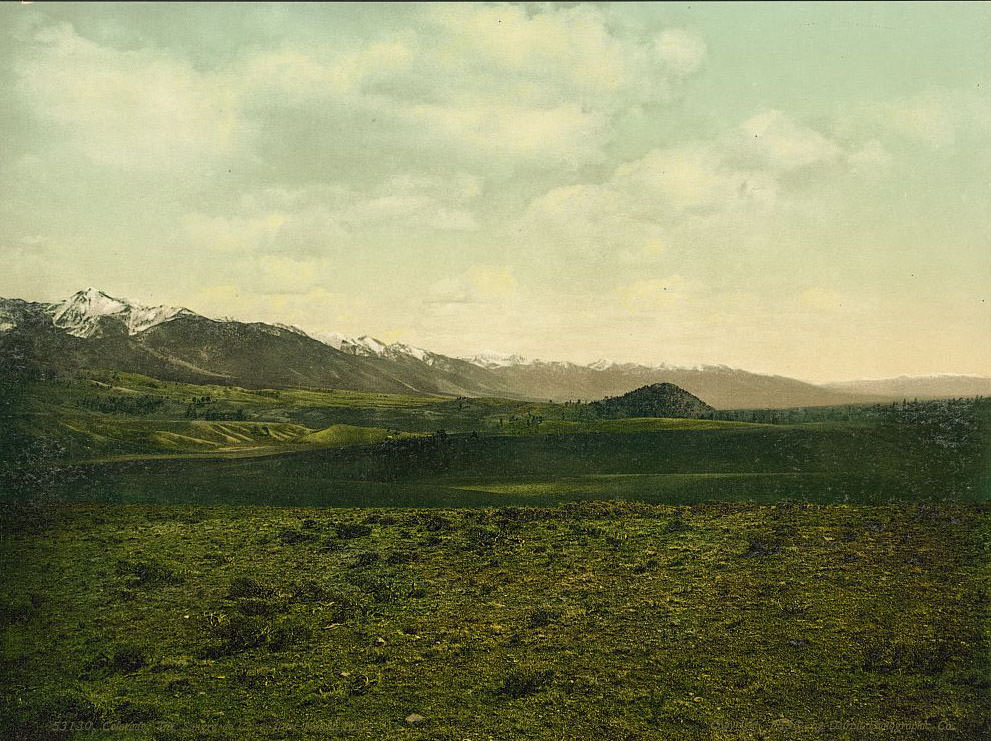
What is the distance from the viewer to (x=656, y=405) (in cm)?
11875

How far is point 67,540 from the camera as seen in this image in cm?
3062

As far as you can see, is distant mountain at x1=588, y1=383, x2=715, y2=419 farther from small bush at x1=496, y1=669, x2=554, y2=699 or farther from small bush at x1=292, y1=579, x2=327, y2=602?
small bush at x1=496, y1=669, x2=554, y2=699

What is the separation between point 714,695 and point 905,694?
4.96m

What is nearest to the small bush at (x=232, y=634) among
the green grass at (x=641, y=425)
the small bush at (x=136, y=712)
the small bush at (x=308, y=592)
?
the small bush at (x=308, y=592)

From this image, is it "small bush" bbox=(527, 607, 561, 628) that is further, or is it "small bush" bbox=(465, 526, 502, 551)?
"small bush" bbox=(465, 526, 502, 551)

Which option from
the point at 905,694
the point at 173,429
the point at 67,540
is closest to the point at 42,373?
the point at 173,429

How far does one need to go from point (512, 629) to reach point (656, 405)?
104 meters

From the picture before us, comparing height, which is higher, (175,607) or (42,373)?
(42,373)

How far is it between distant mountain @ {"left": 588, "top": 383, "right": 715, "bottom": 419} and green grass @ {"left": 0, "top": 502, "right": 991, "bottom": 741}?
276ft

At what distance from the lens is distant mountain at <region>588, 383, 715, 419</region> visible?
11644 centimetres

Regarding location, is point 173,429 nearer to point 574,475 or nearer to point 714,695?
point 574,475

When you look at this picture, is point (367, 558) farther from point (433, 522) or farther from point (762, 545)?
point (762, 545)

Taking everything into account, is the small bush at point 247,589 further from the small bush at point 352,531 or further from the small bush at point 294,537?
the small bush at point 352,531

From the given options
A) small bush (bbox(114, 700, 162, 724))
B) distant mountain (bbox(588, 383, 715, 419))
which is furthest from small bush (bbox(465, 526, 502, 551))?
distant mountain (bbox(588, 383, 715, 419))
